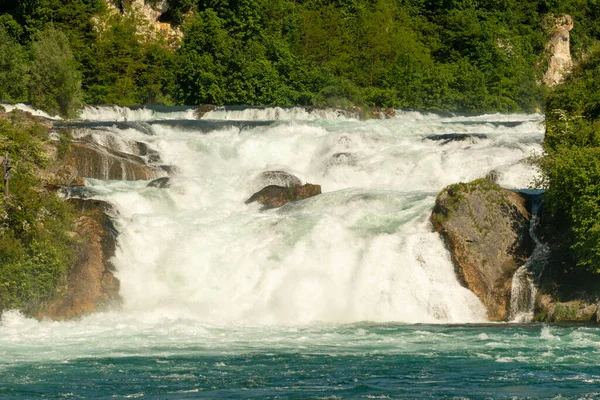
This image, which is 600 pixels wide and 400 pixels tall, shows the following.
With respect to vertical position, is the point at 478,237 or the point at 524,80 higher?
the point at 524,80

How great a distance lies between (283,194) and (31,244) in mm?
9872

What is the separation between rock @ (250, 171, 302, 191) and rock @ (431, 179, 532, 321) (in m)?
7.97

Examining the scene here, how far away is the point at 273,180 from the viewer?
4297 cm

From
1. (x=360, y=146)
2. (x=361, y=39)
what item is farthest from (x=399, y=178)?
(x=361, y=39)

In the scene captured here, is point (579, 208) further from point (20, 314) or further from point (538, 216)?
point (20, 314)

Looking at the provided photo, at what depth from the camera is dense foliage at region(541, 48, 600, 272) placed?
32.6 metres

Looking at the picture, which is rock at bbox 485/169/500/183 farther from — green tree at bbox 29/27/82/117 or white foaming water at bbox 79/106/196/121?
green tree at bbox 29/27/82/117

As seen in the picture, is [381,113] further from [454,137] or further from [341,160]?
[341,160]

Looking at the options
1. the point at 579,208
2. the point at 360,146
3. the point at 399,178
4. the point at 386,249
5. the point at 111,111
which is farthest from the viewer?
the point at 111,111

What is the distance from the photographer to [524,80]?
87562 mm

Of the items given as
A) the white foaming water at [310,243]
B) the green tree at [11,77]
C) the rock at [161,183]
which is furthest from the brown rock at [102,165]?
the green tree at [11,77]

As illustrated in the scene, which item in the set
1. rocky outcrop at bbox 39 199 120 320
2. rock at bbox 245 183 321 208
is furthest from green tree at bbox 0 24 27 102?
rocky outcrop at bbox 39 199 120 320

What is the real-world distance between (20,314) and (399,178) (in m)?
16.6

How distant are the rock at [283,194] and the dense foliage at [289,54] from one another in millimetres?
23182
